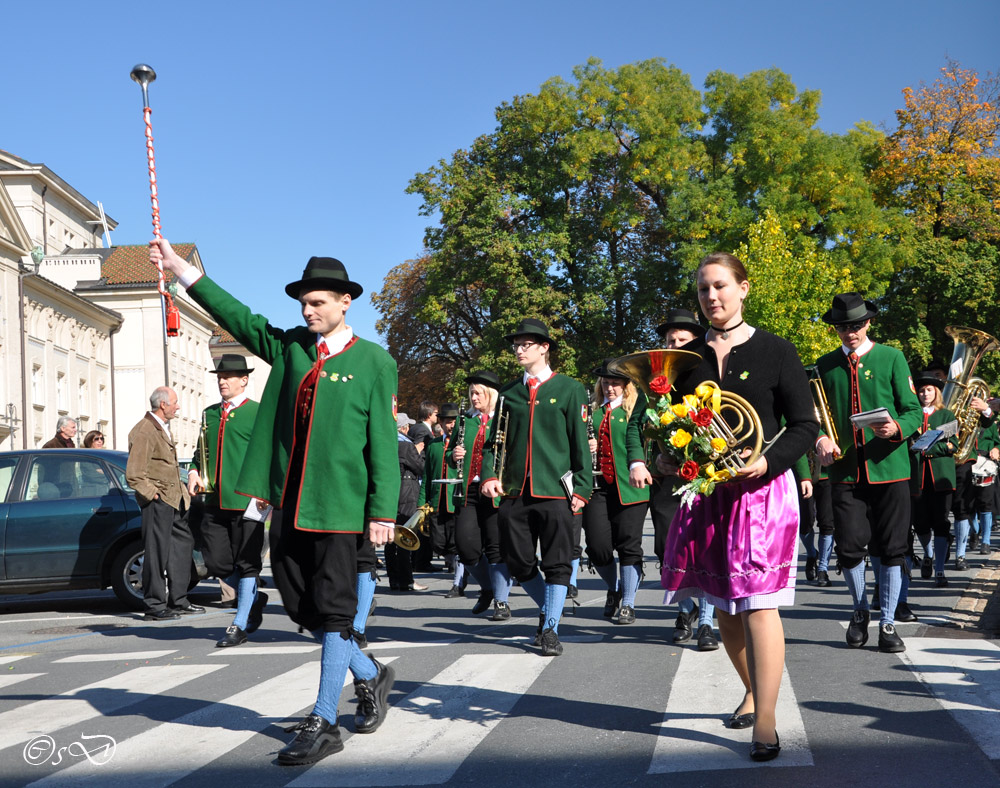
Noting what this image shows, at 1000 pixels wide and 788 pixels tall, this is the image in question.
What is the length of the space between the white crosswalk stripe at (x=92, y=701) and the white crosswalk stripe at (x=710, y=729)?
3092mm

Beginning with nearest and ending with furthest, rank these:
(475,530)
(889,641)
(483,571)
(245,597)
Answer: (889,641) < (245,597) < (475,530) < (483,571)

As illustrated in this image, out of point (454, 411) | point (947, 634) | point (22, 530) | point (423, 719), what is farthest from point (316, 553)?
point (454, 411)

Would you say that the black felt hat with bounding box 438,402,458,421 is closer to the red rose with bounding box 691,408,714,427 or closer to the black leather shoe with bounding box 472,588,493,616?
the black leather shoe with bounding box 472,588,493,616

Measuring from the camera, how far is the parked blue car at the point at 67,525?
11.6m

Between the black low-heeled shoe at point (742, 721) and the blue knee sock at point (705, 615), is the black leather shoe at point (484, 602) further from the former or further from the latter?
the black low-heeled shoe at point (742, 721)

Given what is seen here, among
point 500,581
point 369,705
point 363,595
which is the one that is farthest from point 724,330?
point 500,581

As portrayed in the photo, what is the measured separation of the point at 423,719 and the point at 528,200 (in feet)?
118

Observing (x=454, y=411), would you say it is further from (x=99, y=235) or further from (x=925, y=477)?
(x=99, y=235)

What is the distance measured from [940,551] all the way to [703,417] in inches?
322

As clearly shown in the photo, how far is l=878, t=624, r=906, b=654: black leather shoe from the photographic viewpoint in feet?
24.0

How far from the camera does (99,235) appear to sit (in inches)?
3073

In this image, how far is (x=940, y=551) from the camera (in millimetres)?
11859

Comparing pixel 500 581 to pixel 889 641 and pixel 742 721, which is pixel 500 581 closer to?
pixel 889 641

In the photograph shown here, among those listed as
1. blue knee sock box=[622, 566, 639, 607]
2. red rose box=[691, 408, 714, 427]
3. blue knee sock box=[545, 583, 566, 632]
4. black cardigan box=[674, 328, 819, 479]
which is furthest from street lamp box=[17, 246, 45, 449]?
red rose box=[691, 408, 714, 427]
